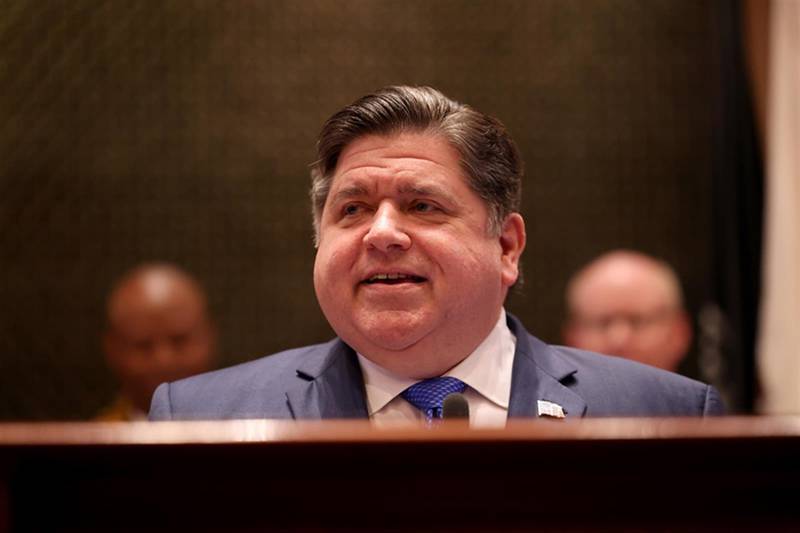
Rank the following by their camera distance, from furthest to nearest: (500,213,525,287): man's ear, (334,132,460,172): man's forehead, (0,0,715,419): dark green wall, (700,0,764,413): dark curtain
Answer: (0,0,715,419): dark green wall, (700,0,764,413): dark curtain, (500,213,525,287): man's ear, (334,132,460,172): man's forehead

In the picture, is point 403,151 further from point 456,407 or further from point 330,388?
point 456,407

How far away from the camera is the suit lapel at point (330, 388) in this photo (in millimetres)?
1892

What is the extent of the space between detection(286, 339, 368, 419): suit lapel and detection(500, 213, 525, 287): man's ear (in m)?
0.35

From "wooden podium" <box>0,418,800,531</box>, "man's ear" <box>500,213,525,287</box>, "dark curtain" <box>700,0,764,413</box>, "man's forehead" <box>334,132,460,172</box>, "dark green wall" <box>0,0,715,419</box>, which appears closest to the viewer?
"wooden podium" <box>0,418,800,531</box>

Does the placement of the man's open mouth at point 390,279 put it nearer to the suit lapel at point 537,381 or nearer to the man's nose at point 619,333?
the suit lapel at point 537,381

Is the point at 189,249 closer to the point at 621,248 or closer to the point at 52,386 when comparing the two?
the point at 52,386

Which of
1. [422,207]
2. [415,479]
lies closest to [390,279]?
[422,207]

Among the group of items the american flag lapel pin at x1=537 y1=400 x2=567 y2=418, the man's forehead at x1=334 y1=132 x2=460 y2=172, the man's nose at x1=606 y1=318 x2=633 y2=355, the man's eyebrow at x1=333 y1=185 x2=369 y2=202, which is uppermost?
the man's forehead at x1=334 y1=132 x2=460 y2=172

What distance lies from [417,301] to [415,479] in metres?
0.79

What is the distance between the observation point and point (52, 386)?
12.9 feet

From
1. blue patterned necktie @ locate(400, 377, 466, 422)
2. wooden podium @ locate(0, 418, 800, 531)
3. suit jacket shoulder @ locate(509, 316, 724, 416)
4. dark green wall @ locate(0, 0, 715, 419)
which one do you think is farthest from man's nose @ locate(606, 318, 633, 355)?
wooden podium @ locate(0, 418, 800, 531)

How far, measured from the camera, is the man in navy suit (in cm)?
183

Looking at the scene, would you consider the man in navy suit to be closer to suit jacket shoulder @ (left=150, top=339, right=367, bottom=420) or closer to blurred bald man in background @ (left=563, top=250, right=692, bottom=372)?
suit jacket shoulder @ (left=150, top=339, right=367, bottom=420)

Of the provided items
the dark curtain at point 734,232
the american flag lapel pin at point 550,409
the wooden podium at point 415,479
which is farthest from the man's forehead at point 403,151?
the dark curtain at point 734,232
